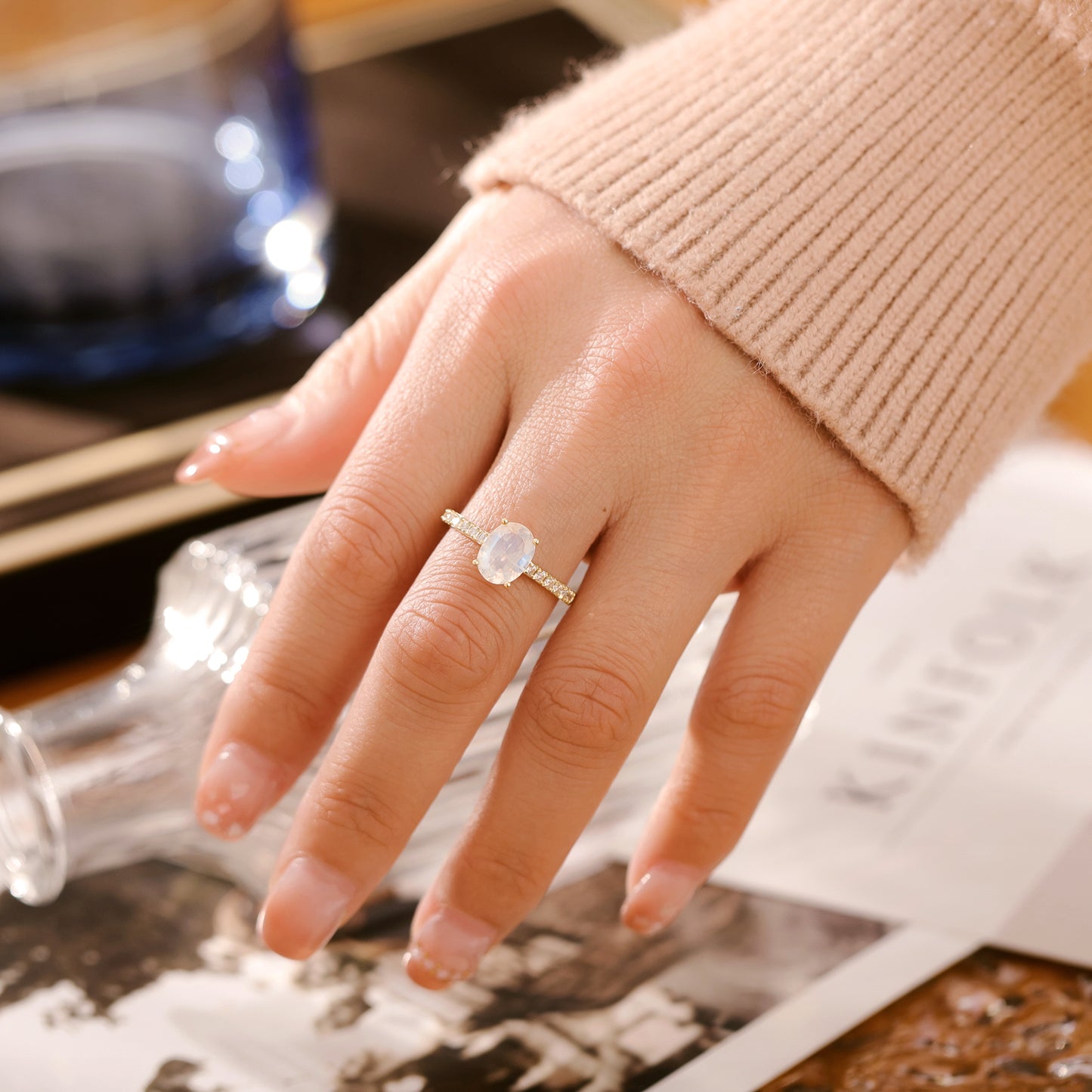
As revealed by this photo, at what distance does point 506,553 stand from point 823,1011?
186mm

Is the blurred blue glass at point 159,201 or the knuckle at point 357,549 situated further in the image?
the blurred blue glass at point 159,201

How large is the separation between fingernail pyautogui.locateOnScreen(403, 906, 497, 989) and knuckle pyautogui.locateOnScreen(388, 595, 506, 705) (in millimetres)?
64

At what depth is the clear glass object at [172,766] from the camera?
0.43 m

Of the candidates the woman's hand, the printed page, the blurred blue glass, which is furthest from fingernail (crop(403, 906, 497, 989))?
the blurred blue glass

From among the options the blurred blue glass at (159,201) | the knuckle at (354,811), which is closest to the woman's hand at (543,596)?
the knuckle at (354,811)

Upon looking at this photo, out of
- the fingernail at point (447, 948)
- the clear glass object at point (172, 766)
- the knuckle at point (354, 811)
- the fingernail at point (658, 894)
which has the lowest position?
the clear glass object at point (172, 766)

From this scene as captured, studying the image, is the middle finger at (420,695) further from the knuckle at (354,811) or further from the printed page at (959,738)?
the printed page at (959,738)

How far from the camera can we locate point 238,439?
0.41m

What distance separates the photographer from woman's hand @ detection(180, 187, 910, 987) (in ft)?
1.13

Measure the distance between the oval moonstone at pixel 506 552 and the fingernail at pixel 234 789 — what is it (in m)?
0.09

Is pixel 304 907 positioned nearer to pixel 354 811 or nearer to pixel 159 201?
pixel 354 811

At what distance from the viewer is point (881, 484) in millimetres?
372

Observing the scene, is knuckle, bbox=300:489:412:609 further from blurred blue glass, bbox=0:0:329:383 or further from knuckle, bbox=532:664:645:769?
blurred blue glass, bbox=0:0:329:383

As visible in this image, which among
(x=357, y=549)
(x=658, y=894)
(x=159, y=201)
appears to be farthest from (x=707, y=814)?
(x=159, y=201)
